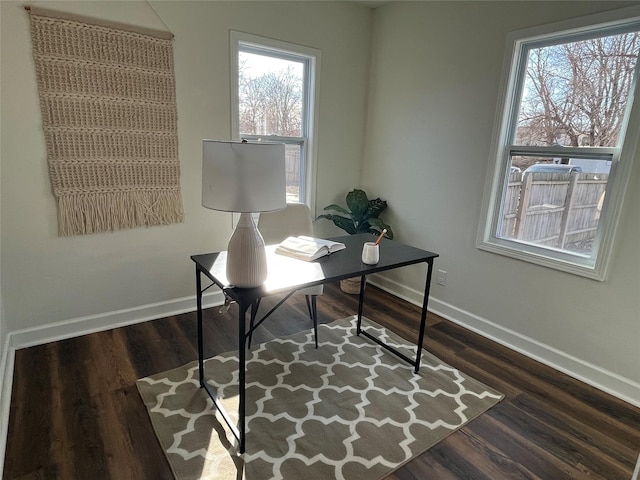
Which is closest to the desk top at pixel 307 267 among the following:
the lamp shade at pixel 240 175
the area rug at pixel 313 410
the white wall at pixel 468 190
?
the lamp shade at pixel 240 175

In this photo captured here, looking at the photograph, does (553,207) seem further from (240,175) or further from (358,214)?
(240,175)

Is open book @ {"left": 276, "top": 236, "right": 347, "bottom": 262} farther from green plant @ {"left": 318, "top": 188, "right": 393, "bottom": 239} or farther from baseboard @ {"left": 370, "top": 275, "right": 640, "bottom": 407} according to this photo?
baseboard @ {"left": 370, "top": 275, "right": 640, "bottom": 407}

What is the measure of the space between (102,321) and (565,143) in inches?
131

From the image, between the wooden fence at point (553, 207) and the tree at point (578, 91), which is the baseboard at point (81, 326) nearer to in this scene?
the wooden fence at point (553, 207)

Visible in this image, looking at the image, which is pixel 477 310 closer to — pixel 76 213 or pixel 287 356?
pixel 287 356

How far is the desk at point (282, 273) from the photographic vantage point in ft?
5.03

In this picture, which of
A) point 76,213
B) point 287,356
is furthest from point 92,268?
point 287,356

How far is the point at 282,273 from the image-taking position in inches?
68.7

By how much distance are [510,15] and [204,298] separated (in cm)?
302

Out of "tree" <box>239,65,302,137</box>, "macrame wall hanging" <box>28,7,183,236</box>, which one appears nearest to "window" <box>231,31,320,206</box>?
"tree" <box>239,65,302,137</box>

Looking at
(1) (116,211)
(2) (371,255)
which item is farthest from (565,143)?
(1) (116,211)

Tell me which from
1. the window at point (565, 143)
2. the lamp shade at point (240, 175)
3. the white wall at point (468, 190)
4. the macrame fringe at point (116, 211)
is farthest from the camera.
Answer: the macrame fringe at point (116, 211)

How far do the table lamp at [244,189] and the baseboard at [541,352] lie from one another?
1976 millimetres

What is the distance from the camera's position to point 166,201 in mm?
2672
